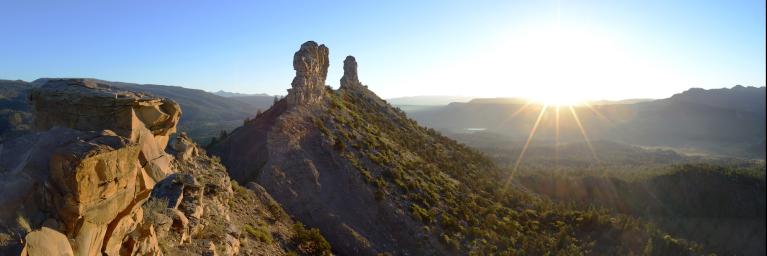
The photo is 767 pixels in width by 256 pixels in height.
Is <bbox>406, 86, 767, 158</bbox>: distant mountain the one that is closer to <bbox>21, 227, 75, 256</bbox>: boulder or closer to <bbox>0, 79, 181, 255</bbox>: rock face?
<bbox>0, 79, 181, 255</bbox>: rock face

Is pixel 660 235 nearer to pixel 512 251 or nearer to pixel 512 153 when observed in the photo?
pixel 512 251

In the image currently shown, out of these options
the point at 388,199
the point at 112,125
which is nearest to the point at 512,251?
the point at 388,199

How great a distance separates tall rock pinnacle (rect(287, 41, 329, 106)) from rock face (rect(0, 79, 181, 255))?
2593cm

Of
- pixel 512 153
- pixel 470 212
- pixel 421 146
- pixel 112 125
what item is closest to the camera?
pixel 112 125

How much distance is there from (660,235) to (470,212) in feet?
65.8

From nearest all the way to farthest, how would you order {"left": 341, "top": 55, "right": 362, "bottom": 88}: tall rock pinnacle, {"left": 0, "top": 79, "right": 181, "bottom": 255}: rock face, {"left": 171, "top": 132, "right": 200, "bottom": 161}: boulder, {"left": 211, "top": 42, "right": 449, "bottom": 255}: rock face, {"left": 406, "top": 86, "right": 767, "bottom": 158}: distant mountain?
1. {"left": 0, "top": 79, "right": 181, "bottom": 255}: rock face
2. {"left": 171, "top": 132, "right": 200, "bottom": 161}: boulder
3. {"left": 211, "top": 42, "right": 449, "bottom": 255}: rock face
4. {"left": 406, "top": 86, "right": 767, "bottom": 158}: distant mountain
5. {"left": 341, "top": 55, "right": 362, "bottom": 88}: tall rock pinnacle

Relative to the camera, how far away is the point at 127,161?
8.03 meters

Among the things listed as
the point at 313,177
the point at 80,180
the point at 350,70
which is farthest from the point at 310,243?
the point at 350,70

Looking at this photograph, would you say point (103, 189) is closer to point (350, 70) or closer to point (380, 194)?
point (380, 194)

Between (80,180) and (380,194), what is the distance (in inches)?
938

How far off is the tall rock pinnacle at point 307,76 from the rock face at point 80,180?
25927 millimetres

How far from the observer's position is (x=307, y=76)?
3750cm

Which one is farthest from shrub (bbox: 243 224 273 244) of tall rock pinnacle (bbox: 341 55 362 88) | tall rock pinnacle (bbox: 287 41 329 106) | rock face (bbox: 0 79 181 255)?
tall rock pinnacle (bbox: 341 55 362 88)

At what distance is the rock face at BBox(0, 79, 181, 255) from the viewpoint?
706 centimetres
